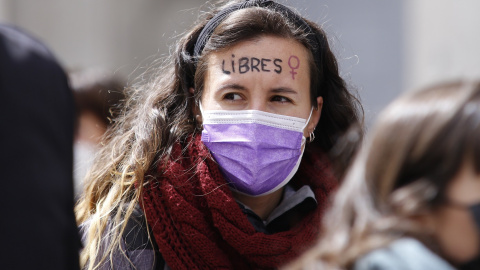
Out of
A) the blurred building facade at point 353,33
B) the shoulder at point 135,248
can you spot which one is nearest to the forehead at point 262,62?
the shoulder at point 135,248

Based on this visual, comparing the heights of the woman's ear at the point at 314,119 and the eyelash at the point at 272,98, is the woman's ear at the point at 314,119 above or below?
below

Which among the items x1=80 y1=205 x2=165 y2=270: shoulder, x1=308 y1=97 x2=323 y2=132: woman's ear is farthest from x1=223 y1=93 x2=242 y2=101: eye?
x1=80 y1=205 x2=165 y2=270: shoulder

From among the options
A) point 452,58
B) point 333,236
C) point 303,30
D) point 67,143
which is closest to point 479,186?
point 333,236

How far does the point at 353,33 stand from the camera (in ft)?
31.1

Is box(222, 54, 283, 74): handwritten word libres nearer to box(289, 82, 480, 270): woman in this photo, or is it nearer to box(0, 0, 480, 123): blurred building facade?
box(289, 82, 480, 270): woman

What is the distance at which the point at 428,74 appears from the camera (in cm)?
787

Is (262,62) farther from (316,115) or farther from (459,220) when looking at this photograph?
(459,220)

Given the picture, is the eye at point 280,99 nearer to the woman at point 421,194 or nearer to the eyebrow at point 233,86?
the eyebrow at point 233,86

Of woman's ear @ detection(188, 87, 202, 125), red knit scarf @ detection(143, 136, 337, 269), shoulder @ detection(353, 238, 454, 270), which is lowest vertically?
red knit scarf @ detection(143, 136, 337, 269)

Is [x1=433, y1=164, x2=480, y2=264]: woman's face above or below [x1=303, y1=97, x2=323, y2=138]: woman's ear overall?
above

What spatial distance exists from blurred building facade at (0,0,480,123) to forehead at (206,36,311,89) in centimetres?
488

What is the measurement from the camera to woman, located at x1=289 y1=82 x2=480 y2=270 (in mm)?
1755

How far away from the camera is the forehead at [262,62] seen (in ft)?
9.82

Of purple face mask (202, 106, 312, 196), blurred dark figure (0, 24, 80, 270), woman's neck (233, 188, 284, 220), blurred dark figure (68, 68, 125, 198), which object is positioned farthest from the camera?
blurred dark figure (68, 68, 125, 198)
